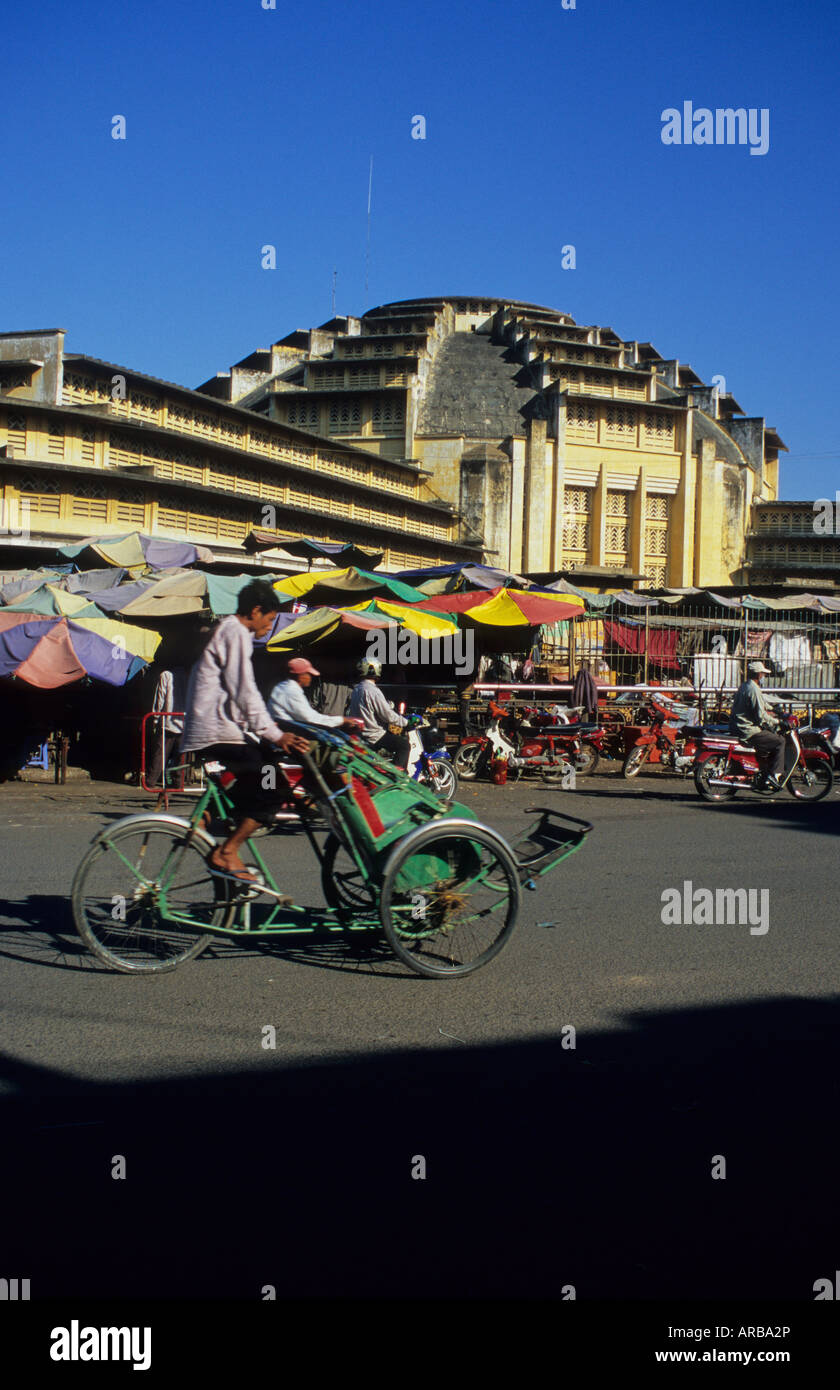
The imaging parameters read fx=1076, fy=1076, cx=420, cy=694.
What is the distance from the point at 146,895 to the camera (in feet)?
16.7

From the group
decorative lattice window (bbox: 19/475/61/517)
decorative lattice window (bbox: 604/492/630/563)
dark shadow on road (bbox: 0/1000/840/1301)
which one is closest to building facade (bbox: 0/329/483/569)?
decorative lattice window (bbox: 19/475/61/517)

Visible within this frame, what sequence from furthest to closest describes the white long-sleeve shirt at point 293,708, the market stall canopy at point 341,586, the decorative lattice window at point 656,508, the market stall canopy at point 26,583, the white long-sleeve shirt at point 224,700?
1. the decorative lattice window at point 656,508
2. the market stall canopy at point 341,586
3. the market stall canopy at point 26,583
4. the white long-sleeve shirt at point 293,708
5. the white long-sleeve shirt at point 224,700

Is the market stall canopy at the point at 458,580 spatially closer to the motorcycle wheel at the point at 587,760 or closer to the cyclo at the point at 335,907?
the motorcycle wheel at the point at 587,760

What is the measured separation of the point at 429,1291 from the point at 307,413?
171ft

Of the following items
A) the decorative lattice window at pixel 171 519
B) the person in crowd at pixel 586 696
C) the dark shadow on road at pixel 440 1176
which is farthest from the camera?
the decorative lattice window at pixel 171 519

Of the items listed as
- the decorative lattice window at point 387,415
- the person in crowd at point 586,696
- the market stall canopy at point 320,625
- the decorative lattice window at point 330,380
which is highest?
the decorative lattice window at point 330,380

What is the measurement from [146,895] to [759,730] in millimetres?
10061

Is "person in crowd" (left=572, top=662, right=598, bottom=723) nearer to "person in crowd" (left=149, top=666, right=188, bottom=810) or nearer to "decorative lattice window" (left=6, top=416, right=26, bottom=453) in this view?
"person in crowd" (left=149, top=666, right=188, bottom=810)

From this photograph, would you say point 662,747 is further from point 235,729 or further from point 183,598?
point 235,729

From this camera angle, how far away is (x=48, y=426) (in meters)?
26.8

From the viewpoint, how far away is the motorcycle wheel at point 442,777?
43.4ft

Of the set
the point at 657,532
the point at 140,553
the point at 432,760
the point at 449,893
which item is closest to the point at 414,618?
the point at 432,760

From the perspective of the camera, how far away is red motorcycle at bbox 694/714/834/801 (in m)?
13.5

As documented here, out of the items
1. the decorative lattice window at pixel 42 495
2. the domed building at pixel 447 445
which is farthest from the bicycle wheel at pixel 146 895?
the domed building at pixel 447 445
